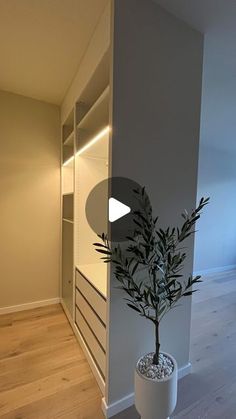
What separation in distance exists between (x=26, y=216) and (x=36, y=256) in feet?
1.72

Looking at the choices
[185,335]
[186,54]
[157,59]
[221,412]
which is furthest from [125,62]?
[221,412]

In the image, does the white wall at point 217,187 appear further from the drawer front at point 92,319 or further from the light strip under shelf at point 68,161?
the drawer front at point 92,319

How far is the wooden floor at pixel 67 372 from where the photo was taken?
4.64 feet

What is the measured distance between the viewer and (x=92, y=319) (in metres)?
1.71

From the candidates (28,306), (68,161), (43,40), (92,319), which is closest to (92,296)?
(92,319)

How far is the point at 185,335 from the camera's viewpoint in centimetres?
168

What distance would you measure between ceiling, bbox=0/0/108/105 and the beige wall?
352mm

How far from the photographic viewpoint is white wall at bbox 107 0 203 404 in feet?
4.32

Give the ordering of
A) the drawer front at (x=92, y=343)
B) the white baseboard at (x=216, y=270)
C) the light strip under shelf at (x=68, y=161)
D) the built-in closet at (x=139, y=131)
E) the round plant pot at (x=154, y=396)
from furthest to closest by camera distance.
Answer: the white baseboard at (x=216, y=270) → the light strip under shelf at (x=68, y=161) → the drawer front at (x=92, y=343) → the built-in closet at (x=139, y=131) → the round plant pot at (x=154, y=396)

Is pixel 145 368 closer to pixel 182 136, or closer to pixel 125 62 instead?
pixel 182 136

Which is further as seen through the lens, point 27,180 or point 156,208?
point 27,180

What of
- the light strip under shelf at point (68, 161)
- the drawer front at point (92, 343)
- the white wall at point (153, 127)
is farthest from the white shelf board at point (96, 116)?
the drawer front at point (92, 343)

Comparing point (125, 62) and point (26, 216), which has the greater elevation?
point (125, 62)

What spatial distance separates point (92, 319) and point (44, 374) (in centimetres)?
57
